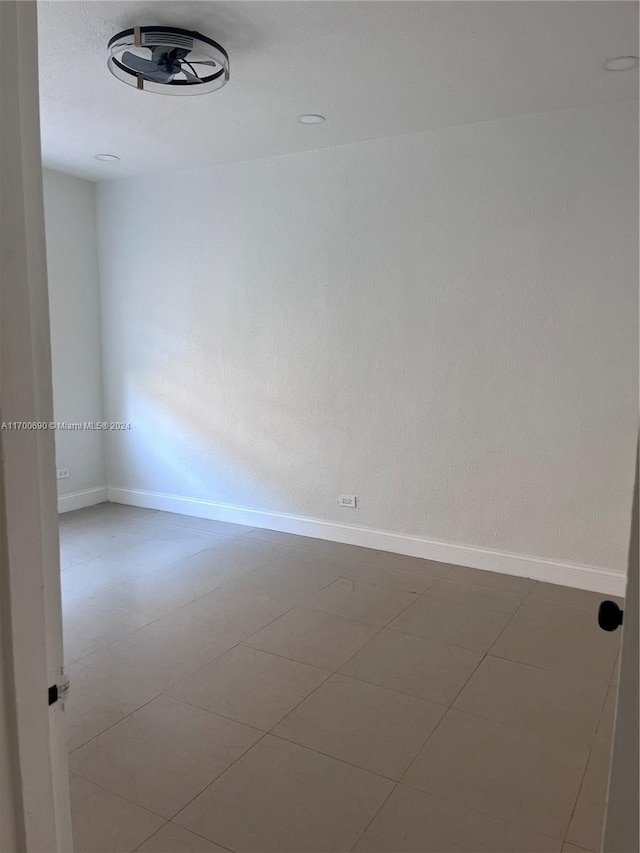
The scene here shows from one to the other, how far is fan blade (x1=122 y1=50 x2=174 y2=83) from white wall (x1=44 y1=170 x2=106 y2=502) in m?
2.44

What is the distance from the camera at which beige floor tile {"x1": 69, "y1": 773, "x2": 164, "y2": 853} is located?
1791 mm

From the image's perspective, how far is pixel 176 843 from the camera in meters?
1.79

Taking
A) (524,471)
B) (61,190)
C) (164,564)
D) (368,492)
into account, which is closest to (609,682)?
(524,471)

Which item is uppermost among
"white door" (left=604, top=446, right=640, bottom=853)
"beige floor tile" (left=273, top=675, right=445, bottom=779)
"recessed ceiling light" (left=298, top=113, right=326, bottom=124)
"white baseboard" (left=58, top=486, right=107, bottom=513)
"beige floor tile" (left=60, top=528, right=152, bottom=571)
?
"recessed ceiling light" (left=298, top=113, right=326, bottom=124)

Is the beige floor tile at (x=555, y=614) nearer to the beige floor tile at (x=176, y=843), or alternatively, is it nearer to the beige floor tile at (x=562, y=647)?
the beige floor tile at (x=562, y=647)

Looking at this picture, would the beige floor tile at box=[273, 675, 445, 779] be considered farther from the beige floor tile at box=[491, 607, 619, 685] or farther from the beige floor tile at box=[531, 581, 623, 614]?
the beige floor tile at box=[531, 581, 623, 614]

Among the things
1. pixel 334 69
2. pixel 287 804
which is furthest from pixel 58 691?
pixel 334 69

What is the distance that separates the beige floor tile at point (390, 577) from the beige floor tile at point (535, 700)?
90 centimetres

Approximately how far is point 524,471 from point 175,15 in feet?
9.39

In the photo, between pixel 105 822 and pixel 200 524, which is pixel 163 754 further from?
pixel 200 524

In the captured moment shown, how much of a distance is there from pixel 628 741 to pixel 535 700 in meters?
1.95

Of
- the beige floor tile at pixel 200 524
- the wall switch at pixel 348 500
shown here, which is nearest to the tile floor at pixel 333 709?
the wall switch at pixel 348 500

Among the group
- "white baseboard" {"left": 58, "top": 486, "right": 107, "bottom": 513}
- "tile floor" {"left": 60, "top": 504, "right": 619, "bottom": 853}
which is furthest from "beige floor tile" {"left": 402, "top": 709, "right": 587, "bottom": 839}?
"white baseboard" {"left": 58, "top": 486, "right": 107, "bottom": 513}

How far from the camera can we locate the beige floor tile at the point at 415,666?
2.60 meters
